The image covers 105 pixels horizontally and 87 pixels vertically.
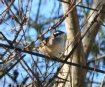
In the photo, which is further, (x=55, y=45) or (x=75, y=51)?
(x=55, y=45)

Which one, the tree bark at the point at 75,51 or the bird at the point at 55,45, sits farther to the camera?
the bird at the point at 55,45

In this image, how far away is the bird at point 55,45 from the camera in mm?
2506

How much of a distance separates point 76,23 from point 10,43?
0.66 meters

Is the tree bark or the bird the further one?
the bird

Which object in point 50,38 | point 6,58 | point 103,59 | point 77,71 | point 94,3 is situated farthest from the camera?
point 103,59

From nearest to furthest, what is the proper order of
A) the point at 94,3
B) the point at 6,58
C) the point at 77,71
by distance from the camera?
the point at 6,58 < the point at 77,71 < the point at 94,3

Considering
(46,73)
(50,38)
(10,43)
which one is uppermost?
(50,38)

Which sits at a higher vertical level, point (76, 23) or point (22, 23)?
point (76, 23)

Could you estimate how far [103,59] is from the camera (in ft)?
12.1

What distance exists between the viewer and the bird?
8.22ft

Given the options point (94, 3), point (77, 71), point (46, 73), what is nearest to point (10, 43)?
point (46, 73)

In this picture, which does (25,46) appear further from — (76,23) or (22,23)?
(76,23)

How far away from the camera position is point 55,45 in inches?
105

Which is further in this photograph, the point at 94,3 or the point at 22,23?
the point at 94,3
